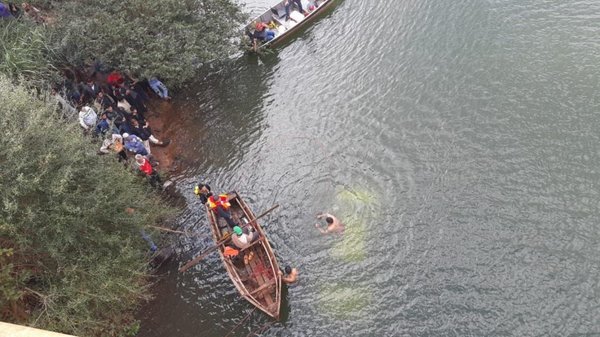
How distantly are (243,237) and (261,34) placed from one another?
47.6 ft

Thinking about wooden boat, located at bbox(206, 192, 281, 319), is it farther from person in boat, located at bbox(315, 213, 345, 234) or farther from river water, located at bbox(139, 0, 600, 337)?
person in boat, located at bbox(315, 213, 345, 234)

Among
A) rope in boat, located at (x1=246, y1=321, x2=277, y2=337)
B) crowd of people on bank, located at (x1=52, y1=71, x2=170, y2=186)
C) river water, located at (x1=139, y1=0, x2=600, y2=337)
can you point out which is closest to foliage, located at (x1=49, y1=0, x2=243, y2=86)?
crowd of people on bank, located at (x1=52, y1=71, x2=170, y2=186)

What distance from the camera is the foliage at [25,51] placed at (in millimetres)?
18875

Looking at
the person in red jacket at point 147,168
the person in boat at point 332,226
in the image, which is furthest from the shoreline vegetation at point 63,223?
the person in boat at point 332,226

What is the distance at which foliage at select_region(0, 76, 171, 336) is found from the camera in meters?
12.3

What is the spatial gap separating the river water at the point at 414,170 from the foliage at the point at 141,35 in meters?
2.68

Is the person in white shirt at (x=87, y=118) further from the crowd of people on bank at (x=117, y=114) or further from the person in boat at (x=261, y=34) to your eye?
the person in boat at (x=261, y=34)

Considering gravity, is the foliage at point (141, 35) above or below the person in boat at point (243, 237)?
above

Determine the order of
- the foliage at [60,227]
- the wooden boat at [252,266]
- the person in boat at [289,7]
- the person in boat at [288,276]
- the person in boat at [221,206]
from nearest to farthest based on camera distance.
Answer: the foliage at [60,227], the wooden boat at [252,266], the person in boat at [288,276], the person in boat at [221,206], the person in boat at [289,7]

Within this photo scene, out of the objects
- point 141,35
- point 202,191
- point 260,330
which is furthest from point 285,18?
point 260,330

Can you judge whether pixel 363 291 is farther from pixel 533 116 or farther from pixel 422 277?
pixel 533 116

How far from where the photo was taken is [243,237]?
606 inches

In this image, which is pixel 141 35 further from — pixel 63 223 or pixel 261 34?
pixel 63 223

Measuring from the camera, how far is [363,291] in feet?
47.5
